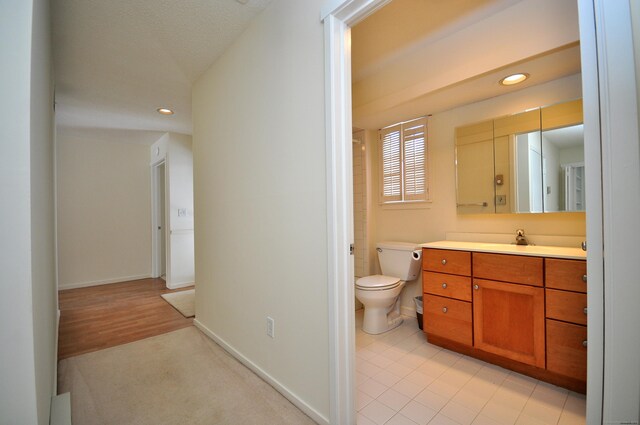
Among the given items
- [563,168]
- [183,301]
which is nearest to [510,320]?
[563,168]

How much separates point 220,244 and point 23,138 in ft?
5.22

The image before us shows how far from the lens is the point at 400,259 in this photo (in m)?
2.70

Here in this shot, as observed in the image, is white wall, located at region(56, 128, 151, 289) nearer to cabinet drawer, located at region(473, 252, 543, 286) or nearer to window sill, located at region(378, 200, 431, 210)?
window sill, located at region(378, 200, 431, 210)

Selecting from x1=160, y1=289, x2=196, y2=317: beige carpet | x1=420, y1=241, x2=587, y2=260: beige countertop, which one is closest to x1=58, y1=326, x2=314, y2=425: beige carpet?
x1=160, y1=289, x2=196, y2=317: beige carpet

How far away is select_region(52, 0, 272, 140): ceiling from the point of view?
5.66 feet

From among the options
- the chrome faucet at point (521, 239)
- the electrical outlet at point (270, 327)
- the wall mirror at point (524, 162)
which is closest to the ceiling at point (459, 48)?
the wall mirror at point (524, 162)

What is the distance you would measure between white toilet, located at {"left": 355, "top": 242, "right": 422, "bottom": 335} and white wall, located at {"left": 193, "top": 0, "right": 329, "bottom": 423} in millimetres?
986

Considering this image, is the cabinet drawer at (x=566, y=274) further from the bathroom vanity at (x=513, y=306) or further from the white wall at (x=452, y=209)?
the white wall at (x=452, y=209)

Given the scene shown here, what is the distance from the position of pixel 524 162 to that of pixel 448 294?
120 cm

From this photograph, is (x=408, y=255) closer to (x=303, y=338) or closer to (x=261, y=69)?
(x=303, y=338)

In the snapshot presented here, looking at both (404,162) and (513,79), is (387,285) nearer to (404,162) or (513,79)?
(404,162)

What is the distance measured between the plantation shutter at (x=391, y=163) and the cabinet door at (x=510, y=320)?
1.30 metres

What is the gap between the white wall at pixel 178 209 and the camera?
4152 millimetres

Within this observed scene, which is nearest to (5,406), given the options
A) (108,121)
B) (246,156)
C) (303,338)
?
(303,338)
